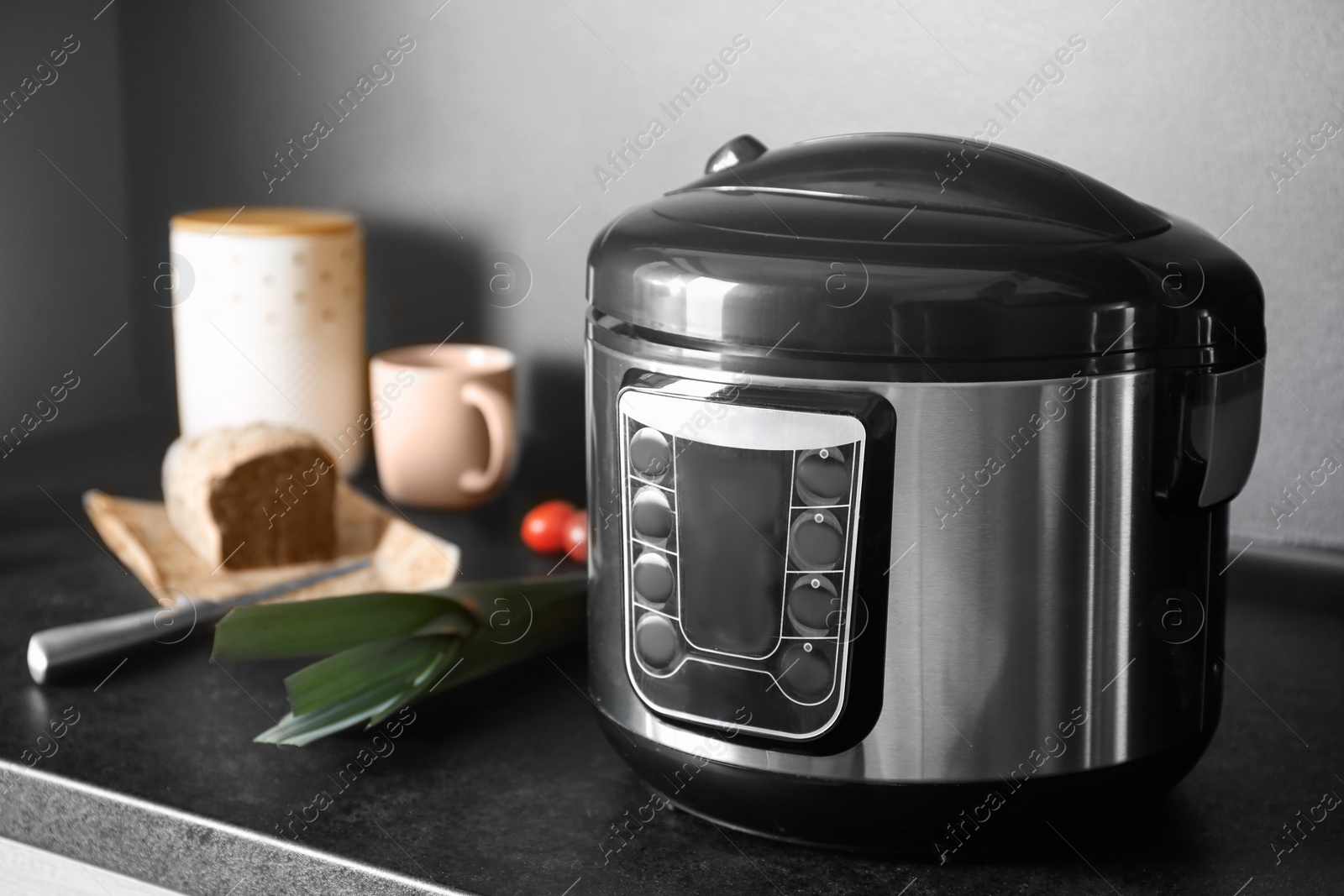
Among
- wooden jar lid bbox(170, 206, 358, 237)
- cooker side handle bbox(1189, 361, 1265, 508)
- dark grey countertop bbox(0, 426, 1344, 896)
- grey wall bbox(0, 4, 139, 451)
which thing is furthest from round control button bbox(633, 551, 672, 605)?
grey wall bbox(0, 4, 139, 451)

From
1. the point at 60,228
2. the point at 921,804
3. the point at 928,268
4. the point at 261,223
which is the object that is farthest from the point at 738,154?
the point at 60,228

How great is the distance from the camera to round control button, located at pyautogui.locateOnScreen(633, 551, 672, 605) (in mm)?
564

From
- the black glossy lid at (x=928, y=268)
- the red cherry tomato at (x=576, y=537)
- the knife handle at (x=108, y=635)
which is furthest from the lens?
the red cherry tomato at (x=576, y=537)

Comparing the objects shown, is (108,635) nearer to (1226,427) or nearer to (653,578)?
(653,578)

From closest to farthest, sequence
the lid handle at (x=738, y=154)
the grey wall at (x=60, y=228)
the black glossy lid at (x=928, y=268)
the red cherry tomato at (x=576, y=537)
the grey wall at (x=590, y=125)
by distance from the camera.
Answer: the black glossy lid at (x=928, y=268)
the lid handle at (x=738, y=154)
the grey wall at (x=590, y=125)
the red cherry tomato at (x=576, y=537)
the grey wall at (x=60, y=228)

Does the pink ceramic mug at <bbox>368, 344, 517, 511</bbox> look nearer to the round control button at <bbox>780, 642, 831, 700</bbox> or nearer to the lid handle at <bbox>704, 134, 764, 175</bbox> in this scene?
the lid handle at <bbox>704, 134, 764, 175</bbox>

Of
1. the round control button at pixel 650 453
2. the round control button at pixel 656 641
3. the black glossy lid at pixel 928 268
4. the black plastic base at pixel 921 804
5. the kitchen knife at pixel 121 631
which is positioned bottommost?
the kitchen knife at pixel 121 631

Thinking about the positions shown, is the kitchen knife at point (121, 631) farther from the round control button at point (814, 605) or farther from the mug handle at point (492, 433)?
the round control button at point (814, 605)

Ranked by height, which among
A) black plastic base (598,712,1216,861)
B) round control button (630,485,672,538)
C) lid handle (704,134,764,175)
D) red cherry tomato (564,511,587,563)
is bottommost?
red cherry tomato (564,511,587,563)

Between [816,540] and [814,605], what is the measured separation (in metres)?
0.03

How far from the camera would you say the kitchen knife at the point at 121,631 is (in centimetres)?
76

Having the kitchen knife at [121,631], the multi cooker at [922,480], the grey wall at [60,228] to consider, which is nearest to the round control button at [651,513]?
the multi cooker at [922,480]

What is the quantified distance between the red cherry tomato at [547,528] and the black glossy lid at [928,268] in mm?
438

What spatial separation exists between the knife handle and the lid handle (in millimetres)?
445
